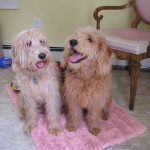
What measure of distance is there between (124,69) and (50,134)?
1497 mm

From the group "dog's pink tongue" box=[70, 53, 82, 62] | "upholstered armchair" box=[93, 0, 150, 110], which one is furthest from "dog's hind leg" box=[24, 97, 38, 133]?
"upholstered armchair" box=[93, 0, 150, 110]

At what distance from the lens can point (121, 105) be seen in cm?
185

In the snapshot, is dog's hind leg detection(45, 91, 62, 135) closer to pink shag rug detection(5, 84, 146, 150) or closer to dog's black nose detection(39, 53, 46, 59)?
pink shag rug detection(5, 84, 146, 150)

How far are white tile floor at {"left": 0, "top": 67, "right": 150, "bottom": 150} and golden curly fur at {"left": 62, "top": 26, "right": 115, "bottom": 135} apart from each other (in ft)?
1.01

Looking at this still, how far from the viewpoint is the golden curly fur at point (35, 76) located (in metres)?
1.31

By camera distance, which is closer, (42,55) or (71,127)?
(42,55)

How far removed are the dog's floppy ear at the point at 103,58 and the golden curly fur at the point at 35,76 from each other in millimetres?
340

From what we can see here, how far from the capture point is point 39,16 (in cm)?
264

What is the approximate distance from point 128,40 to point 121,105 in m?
0.61

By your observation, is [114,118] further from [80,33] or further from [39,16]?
[39,16]

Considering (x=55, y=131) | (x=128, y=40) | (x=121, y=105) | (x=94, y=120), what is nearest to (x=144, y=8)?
(x=128, y=40)

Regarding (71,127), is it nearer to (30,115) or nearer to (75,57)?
(30,115)

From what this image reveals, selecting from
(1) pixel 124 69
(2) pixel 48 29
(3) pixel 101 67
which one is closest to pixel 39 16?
(2) pixel 48 29

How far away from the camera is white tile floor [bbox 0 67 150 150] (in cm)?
140
